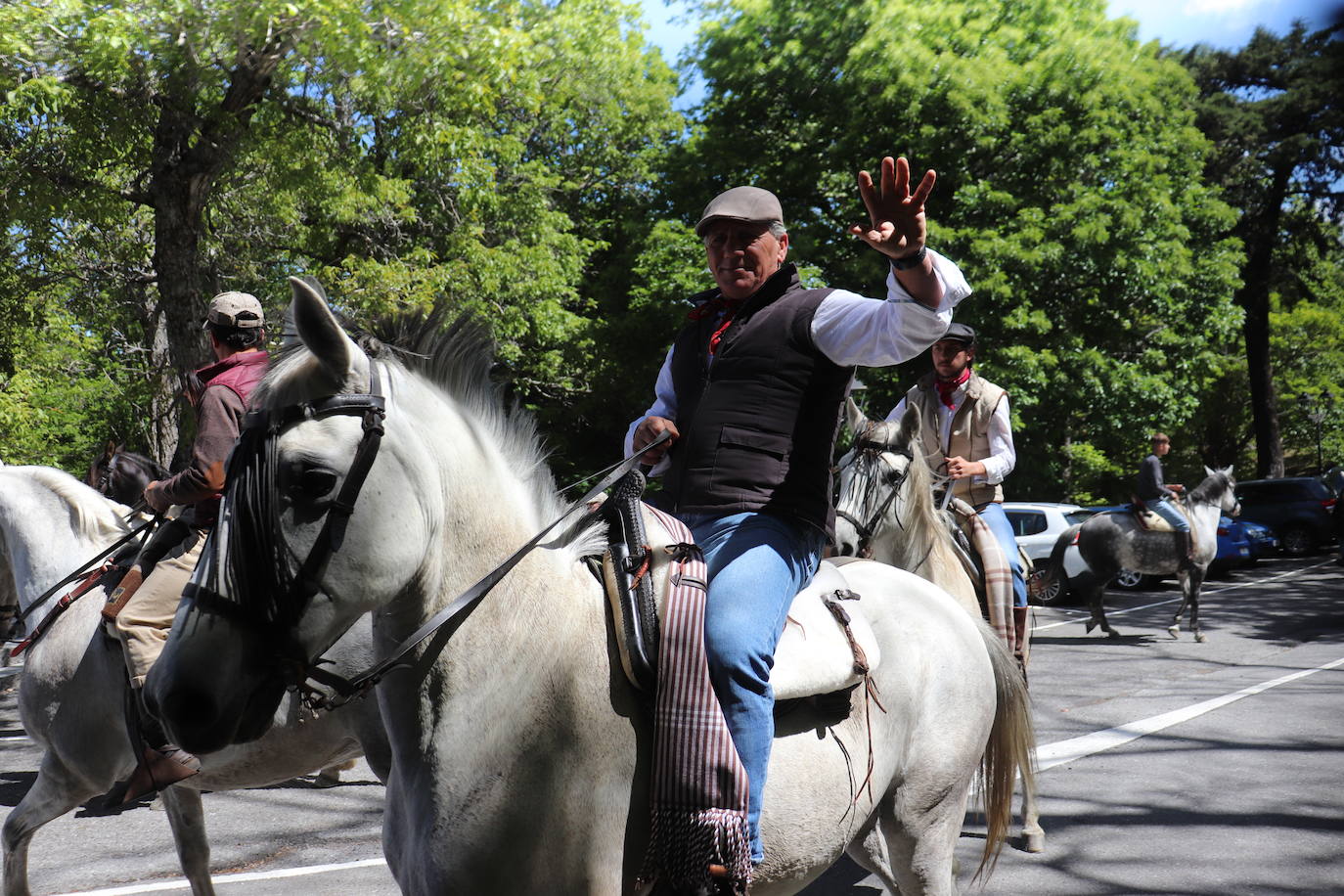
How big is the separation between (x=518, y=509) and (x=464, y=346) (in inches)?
15.8

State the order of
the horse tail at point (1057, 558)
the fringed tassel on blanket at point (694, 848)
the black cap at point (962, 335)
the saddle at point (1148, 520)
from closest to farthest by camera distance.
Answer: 1. the fringed tassel on blanket at point (694, 848)
2. the black cap at point (962, 335)
3. the saddle at point (1148, 520)
4. the horse tail at point (1057, 558)

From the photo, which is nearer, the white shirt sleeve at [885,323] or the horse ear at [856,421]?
the white shirt sleeve at [885,323]

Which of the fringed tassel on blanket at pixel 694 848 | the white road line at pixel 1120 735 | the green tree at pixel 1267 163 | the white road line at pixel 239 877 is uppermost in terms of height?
the green tree at pixel 1267 163

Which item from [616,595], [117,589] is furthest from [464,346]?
[117,589]

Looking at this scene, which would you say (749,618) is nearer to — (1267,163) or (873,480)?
(873,480)

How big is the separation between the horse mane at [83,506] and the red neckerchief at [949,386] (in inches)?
174

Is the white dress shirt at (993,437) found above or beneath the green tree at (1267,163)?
beneath

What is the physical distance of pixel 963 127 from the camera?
19406mm

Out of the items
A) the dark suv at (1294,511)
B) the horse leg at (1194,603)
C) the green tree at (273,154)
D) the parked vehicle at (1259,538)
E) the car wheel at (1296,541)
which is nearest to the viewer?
the green tree at (273,154)

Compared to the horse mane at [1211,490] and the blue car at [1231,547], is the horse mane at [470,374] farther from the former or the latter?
the blue car at [1231,547]

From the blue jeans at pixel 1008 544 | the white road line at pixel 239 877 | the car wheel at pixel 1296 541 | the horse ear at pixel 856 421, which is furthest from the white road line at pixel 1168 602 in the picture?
the white road line at pixel 239 877

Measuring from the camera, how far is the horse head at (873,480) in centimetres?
576

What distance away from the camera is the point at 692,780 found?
7.48 ft

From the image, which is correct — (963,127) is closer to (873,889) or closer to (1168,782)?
(1168,782)
